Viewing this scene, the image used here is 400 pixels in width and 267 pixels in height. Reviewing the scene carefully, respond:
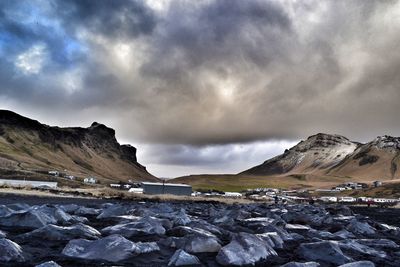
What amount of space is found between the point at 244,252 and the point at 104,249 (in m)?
6.25

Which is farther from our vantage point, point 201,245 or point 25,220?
point 25,220

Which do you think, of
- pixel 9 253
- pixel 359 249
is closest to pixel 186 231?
pixel 359 249

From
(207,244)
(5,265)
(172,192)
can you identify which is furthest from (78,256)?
(172,192)

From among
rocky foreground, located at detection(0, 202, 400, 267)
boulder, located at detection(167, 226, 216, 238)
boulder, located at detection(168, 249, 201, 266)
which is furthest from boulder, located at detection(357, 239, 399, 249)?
boulder, located at detection(168, 249, 201, 266)

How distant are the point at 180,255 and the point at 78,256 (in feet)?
14.0

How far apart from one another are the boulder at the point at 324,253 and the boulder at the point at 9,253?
12980mm

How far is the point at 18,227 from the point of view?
2639 cm

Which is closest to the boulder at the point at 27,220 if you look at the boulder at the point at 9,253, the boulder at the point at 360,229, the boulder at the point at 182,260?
the boulder at the point at 9,253

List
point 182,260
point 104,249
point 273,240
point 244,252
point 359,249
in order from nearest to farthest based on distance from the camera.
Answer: point 182,260 < point 104,249 < point 244,252 < point 359,249 < point 273,240

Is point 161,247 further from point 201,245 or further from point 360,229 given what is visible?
point 360,229

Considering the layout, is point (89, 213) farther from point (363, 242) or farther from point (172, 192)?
point (172, 192)

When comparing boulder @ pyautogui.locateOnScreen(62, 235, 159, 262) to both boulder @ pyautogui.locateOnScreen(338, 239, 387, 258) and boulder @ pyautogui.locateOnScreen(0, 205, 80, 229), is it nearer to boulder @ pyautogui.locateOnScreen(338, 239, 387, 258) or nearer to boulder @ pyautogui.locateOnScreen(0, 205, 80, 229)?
boulder @ pyautogui.locateOnScreen(0, 205, 80, 229)

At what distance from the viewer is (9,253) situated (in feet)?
57.3

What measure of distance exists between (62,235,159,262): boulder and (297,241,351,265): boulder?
27.1ft
